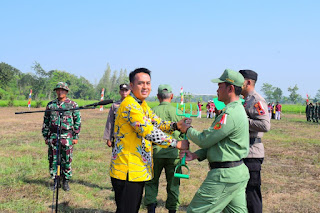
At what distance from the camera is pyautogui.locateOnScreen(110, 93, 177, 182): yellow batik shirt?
2951mm

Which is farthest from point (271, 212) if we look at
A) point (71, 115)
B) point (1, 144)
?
point (1, 144)

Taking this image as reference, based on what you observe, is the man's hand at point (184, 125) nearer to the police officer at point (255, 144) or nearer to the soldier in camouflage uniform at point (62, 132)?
the police officer at point (255, 144)

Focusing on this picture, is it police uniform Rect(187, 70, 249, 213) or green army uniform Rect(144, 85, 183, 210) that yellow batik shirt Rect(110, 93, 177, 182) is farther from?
green army uniform Rect(144, 85, 183, 210)

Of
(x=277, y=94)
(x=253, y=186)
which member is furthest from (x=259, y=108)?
(x=277, y=94)

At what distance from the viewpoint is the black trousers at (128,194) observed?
10.0 ft

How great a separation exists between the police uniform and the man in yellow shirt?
35 cm

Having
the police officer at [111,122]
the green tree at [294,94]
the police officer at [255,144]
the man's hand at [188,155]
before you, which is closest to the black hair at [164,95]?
the police officer at [111,122]

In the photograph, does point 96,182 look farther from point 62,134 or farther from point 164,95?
point 164,95

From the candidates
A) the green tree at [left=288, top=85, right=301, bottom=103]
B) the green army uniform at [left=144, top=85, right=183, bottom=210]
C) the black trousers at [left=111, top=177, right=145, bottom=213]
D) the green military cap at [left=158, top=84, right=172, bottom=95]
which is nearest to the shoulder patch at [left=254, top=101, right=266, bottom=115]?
the green army uniform at [left=144, top=85, right=183, bottom=210]

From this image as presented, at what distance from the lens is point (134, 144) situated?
304cm

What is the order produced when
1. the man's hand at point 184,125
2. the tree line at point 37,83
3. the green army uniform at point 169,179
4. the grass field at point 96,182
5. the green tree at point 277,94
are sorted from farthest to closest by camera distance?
the green tree at point 277,94
the tree line at point 37,83
the grass field at point 96,182
the green army uniform at point 169,179
the man's hand at point 184,125

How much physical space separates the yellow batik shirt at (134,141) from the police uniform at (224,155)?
420 millimetres

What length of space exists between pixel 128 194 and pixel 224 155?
3.60 ft

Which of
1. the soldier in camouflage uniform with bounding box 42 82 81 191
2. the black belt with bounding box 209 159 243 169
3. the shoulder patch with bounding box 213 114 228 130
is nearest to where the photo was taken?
the shoulder patch with bounding box 213 114 228 130
